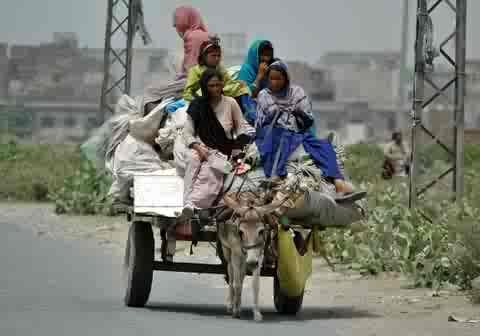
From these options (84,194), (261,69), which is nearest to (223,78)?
(261,69)

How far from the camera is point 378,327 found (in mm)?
12117

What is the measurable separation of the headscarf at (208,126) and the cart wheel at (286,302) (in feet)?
4.31

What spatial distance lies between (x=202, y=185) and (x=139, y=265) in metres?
1.14

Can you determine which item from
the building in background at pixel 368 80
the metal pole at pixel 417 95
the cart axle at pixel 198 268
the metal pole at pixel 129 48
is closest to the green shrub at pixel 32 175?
the metal pole at pixel 129 48

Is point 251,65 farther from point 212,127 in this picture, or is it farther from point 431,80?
point 431,80

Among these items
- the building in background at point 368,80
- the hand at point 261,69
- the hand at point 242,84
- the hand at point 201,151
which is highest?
the building in background at point 368,80

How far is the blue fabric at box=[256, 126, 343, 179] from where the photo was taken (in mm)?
12352

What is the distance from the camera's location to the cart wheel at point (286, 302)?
12875 mm

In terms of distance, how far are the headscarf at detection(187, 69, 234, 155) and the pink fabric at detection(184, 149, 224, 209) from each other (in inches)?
15.7

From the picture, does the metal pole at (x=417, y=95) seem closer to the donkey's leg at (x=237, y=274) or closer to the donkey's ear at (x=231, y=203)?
the donkey's leg at (x=237, y=274)

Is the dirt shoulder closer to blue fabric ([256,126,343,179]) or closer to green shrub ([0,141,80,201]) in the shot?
blue fabric ([256,126,343,179])

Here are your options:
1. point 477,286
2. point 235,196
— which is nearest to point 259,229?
point 235,196

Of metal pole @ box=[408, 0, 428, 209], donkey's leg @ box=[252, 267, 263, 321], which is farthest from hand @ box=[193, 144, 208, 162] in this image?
metal pole @ box=[408, 0, 428, 209]

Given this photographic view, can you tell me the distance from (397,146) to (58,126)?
5936 cm
